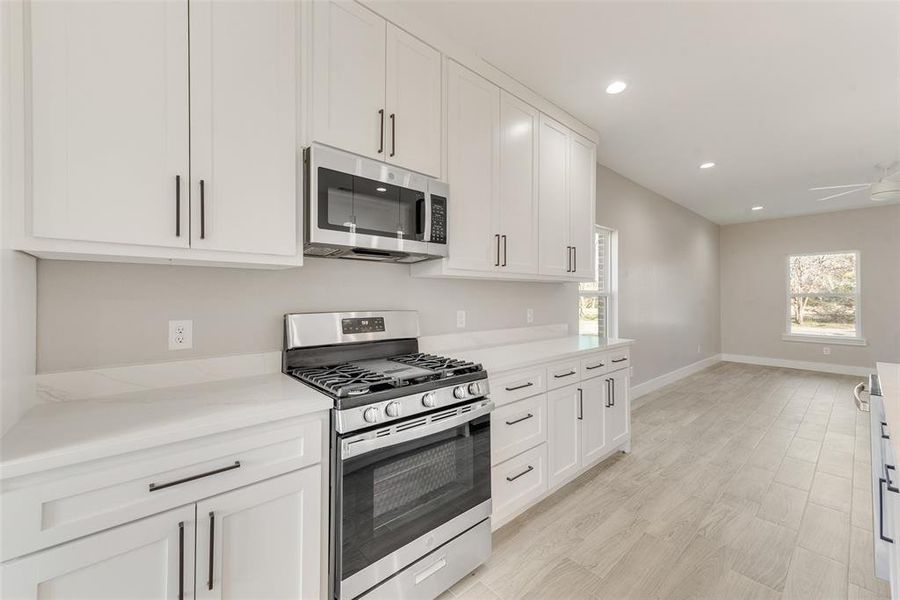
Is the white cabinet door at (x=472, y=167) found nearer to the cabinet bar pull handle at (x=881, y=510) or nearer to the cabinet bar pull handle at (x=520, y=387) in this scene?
the cabinet bar pull handle at (x=520, y=387)

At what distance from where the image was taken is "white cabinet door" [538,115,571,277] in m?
2.80

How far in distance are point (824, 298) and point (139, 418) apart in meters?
9.08

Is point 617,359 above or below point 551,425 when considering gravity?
above

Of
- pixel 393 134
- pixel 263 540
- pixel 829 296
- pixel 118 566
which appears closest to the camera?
pixel 118 566

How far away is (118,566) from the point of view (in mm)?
1005

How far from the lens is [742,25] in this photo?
6.59 feet

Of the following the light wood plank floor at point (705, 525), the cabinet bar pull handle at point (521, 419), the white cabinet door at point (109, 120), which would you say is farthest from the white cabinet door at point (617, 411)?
the white cabinet door at point (109, 120)

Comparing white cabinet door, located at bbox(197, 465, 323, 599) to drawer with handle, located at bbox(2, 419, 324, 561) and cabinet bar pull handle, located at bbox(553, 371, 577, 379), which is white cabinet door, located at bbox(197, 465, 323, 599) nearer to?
drawer with handle, located at bbox(2, 419, 324, 561)

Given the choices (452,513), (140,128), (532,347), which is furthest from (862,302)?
(140,128)

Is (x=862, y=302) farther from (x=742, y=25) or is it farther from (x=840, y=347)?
(x=742, y=25)

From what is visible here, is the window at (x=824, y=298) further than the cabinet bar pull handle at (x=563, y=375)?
Yes

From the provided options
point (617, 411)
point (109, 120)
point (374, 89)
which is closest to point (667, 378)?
point (617, 411)

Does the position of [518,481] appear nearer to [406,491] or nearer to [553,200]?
[406,491]

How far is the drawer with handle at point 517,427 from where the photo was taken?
1.99 metres
